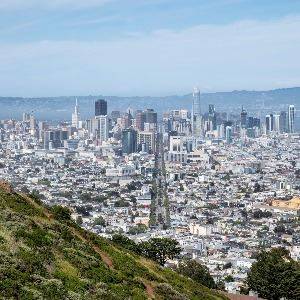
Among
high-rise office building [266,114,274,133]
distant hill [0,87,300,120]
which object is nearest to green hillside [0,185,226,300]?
high-rise office building [266,114,274,133]

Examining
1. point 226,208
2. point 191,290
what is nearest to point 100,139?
point 226,208

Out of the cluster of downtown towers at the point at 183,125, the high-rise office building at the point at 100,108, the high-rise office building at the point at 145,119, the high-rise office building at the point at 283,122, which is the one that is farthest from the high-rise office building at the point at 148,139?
the high-rise office building at the point at 283,122

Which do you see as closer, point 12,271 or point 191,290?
point 12,271

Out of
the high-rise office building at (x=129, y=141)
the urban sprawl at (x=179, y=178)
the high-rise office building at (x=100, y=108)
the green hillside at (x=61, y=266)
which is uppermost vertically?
the high-rise office building at (x=100, y=108)

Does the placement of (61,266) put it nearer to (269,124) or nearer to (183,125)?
(183,125)

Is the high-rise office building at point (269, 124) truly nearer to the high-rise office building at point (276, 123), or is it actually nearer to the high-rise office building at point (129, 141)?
the high-rise office building at point (276, 123)

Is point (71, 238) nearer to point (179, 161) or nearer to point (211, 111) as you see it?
point (179, 161)

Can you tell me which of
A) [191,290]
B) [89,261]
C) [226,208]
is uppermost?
[89,261]

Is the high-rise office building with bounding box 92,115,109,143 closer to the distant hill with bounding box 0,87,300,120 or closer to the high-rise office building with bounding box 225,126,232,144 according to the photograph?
the high-rise office building with bounding box 225,126,232,144
